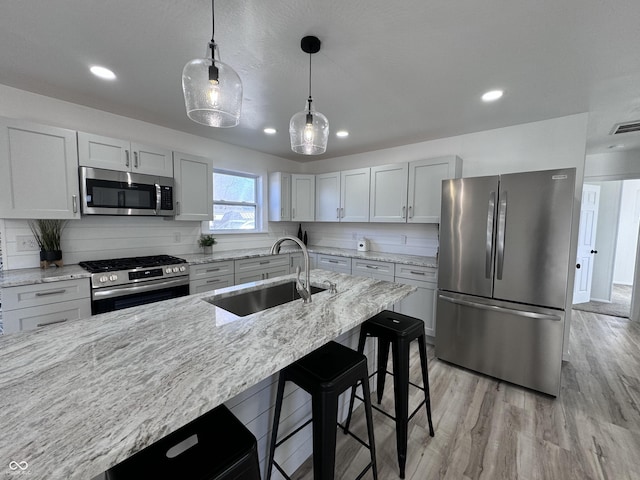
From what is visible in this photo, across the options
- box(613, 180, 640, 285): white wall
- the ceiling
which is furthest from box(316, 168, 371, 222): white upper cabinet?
box(613, 180, 640, 285): white wall

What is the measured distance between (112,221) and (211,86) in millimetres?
2455

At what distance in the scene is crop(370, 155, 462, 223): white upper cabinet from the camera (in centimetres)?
317

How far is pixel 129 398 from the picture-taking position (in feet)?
2.34

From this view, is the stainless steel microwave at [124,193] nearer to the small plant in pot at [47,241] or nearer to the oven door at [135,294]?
the small plant in pot at [47,241]

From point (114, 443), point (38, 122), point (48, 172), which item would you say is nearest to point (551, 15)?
point (114, 443)

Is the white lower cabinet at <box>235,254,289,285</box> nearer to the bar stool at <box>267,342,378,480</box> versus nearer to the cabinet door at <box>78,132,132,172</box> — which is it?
the cabinet door at <box>78,132,132,172</box>

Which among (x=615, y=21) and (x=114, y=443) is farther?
(x=615, y=21)

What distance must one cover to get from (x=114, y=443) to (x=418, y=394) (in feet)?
7.44

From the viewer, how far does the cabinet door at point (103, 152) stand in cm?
239

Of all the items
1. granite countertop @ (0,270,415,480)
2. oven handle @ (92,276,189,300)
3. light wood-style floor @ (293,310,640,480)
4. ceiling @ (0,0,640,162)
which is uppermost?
ceiling @ (0,0,640,162)

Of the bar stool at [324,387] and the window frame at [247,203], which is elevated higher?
the window frame at [247,203]

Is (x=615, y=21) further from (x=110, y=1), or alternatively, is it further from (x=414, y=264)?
(x=110, y=1)

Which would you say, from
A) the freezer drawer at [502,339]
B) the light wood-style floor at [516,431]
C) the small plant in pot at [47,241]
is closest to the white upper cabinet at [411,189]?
the freezer drawer at [502,339]

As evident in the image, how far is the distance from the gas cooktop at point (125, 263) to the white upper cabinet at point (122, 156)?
91 cm
